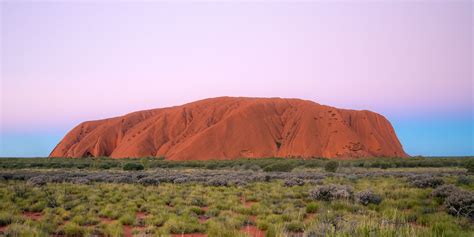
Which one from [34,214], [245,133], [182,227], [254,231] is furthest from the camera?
[245,133]

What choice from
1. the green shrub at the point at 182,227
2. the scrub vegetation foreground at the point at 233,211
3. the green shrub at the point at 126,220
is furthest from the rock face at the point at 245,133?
the green shrub at the point at 182,227

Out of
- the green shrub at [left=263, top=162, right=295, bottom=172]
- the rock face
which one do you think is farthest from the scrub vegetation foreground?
the rock face

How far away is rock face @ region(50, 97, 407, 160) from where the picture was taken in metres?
65.6

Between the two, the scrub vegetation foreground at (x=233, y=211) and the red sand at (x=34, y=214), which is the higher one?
the scrub vegetation foreground at (x=233, y=211)

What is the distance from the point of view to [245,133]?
6875 cm

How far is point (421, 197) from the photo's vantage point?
44.6ft

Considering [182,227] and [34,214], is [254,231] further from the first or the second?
[34,214]

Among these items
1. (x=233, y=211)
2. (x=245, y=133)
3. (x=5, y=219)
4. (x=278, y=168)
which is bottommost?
(x=5, y=219)

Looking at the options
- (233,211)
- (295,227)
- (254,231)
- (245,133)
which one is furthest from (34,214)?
(245,133)

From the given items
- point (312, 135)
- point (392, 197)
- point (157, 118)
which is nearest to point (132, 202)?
point (392, 197)

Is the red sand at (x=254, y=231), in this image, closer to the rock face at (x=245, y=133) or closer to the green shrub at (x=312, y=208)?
the green shrub at (x=312, y=208)

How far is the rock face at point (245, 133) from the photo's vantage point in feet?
215

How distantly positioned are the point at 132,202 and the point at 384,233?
10776 millimetres

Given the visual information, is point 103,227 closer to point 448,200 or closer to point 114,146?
point 448,200
